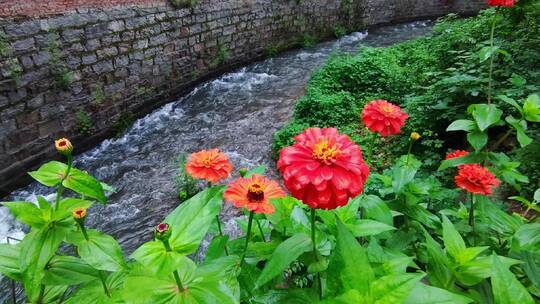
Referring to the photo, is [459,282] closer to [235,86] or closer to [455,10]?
[235,86]

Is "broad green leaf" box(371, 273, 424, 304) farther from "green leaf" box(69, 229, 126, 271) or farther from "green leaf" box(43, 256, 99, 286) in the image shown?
"green leaf" box(43, 256, 99, 286)

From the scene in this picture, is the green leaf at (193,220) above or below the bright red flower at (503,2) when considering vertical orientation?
below

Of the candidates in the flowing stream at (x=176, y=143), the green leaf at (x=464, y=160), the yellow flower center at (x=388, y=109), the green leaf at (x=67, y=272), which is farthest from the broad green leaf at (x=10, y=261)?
the flowing stream at (x=176, y=143)


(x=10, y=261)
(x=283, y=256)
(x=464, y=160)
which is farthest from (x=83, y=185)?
(x=464, y=160)

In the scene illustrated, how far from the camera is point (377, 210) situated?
157cm

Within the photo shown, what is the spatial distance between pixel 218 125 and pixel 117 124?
175 cm

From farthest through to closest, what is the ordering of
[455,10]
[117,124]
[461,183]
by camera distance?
[455,10] → [117,124] → [461,183]

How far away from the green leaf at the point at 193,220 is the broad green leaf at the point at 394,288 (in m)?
0.52

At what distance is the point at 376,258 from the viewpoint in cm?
138

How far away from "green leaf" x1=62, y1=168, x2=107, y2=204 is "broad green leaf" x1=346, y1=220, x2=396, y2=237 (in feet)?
3.04

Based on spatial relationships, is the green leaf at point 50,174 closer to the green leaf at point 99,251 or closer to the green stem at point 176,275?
the green leaf at point 99,251

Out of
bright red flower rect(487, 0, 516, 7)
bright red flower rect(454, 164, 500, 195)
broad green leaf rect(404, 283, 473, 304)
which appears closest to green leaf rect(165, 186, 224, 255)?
broad green leaf rect(404, 283, 473, 304)

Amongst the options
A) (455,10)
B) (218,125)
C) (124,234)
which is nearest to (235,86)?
(218,125)

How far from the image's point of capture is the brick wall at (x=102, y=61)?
4.86 m
